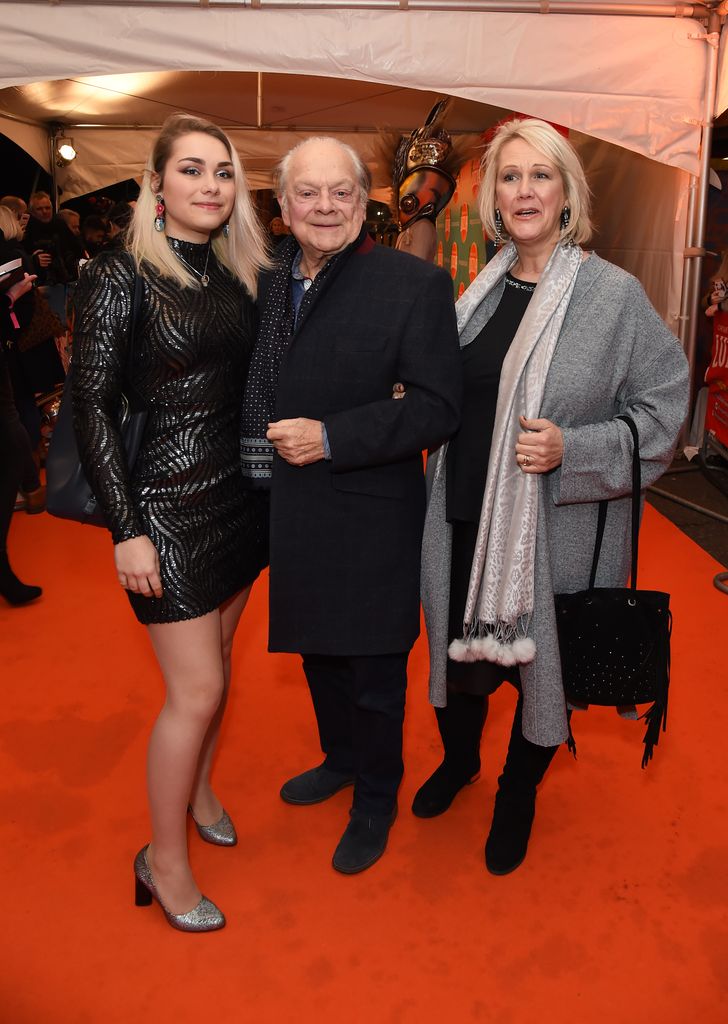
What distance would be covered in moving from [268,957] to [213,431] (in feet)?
3.63

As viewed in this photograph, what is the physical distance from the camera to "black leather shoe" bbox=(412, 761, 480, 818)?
7.55 ft

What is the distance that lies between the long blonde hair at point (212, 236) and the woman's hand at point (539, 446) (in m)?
0.65

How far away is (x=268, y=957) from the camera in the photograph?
184 centimetres

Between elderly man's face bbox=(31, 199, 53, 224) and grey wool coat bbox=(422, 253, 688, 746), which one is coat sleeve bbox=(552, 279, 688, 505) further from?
elderly man's face bbox=(31, 199, 53, 224)

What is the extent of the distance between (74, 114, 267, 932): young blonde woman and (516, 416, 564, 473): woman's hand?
588mm

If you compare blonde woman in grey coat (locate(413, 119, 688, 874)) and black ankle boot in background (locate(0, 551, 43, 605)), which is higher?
blonde woman in grey coat (locate(413, 119, 688, 874))

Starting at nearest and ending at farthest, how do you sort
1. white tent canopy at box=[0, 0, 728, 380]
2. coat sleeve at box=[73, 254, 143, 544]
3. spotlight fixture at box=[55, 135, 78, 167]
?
coat sleeve at box=[73, 254, 143, 544] → white tent canopy at box=[0, 0, 728, 380] → spotlight fixture at box=[55, 135, 78, 167]

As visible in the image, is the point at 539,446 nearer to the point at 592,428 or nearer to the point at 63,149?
the point at 592,428

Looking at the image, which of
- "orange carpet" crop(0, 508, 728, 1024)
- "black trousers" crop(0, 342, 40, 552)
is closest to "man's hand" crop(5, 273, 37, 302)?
"black trousers" crop(0, 342, 40, 552)

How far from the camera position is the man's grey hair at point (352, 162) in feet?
5.74

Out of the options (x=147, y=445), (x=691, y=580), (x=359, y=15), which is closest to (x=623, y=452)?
(x=147, y=445)

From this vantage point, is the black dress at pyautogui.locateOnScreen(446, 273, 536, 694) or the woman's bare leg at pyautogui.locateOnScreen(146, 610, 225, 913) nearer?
the woman's bare leg at pyautogui.locateOnScreen(146, 610, 225, 913)

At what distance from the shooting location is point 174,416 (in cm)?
170

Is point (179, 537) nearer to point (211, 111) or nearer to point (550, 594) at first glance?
point (550, 594)
